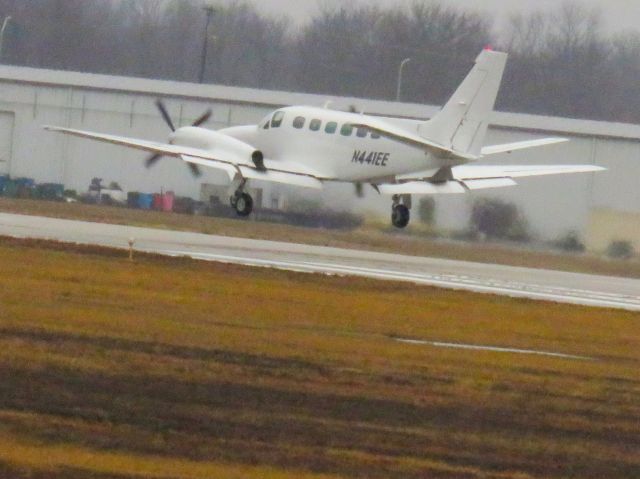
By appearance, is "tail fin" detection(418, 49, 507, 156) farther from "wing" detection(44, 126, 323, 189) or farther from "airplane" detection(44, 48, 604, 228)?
"wing" detection(44, 126, 323, 189)

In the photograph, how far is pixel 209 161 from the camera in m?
44.5

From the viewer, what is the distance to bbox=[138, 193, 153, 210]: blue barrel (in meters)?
65.1

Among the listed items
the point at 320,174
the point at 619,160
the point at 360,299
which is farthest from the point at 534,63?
the point at 360,299

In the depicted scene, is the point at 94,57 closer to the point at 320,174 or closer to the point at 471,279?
the point at 320,174

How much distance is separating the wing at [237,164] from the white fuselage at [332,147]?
279 millimetres

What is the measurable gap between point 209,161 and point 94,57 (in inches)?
2945

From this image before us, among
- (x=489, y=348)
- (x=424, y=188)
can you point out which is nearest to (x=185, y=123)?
(x=424, y=188)

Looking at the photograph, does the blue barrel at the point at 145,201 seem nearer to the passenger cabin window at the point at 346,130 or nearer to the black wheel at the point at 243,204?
the black wheel at the point at 243,204

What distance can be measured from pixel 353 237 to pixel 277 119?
1067 cm

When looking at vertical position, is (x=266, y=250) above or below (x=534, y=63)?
below

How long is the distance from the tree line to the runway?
6484 cm

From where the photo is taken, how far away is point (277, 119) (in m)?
45.0

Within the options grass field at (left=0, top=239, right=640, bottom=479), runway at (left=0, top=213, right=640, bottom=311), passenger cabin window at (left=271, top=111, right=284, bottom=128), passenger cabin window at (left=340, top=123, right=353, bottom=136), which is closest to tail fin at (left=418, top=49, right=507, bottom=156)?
passenger cabin window at (left=340, top=123, right=353, bottom=136)

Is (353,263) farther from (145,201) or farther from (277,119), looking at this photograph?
(145,201)
